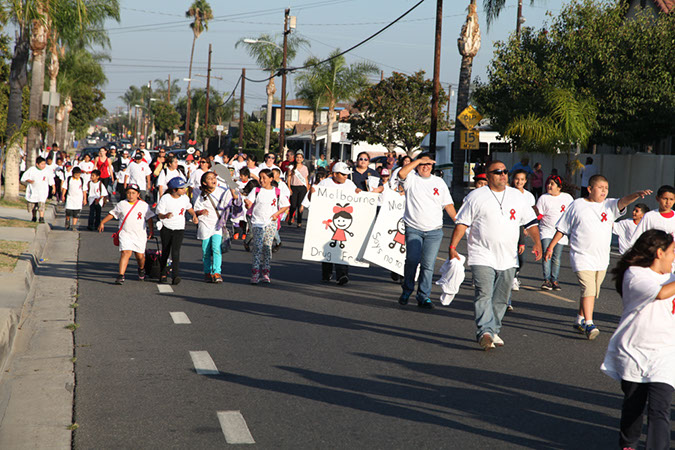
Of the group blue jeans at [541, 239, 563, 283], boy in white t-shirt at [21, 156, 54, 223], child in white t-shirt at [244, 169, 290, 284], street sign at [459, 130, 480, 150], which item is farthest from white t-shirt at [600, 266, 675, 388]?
street sign at [459, 130, 480, 150]

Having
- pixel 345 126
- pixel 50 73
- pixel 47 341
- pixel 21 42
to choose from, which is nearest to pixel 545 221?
pixel 47 341

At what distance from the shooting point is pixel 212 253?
12.1 meters

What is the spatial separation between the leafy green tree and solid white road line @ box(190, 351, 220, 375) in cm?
4928

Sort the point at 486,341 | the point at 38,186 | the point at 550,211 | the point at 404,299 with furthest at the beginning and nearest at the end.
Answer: the point at 38,186
the point at 550,211
the point at 404,299
the point at 486,341

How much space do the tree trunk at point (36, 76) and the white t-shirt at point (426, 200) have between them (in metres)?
18.3

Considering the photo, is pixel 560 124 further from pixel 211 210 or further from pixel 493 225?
pixel 493 225

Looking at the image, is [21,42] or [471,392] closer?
[471,392]

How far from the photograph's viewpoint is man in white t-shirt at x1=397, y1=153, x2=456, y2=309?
10344mm

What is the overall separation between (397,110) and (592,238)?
157 feet

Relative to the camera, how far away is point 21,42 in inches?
1005

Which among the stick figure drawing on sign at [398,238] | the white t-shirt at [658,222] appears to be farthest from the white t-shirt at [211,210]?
the white t-shirt at [658,222]

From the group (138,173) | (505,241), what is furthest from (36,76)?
(505,241)

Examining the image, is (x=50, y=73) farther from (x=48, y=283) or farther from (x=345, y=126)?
(x=48, y=283)

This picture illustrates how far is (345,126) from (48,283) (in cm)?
A: 3215
